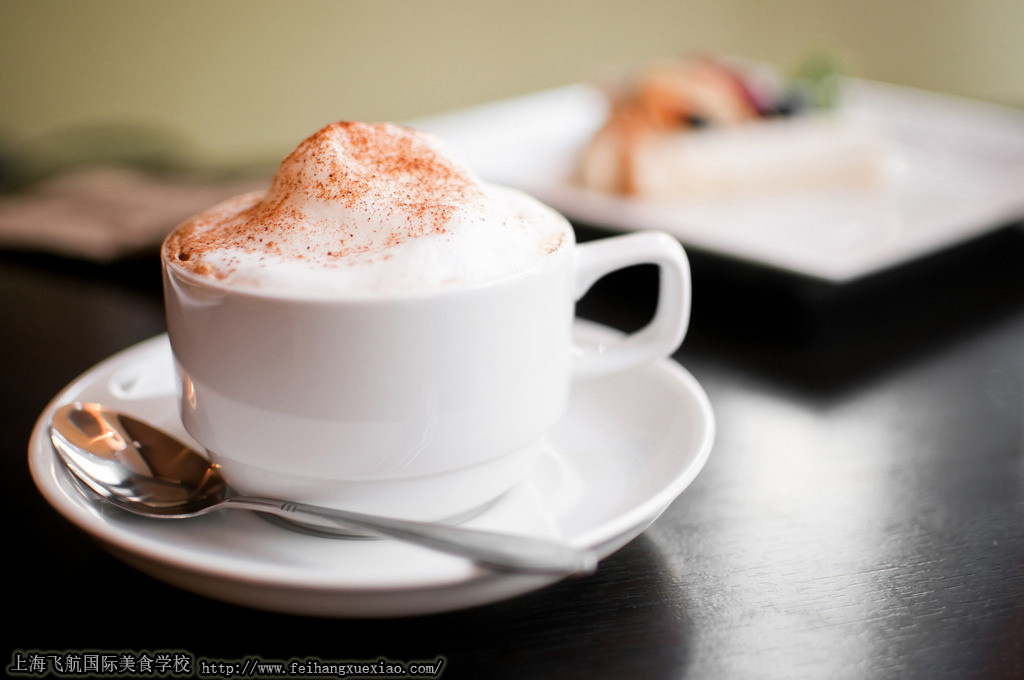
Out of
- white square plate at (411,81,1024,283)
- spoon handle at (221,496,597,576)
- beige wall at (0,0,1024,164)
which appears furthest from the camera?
beige wall at (0,0,1024,164)

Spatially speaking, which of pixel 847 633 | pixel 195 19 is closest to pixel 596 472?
pixel 847 633

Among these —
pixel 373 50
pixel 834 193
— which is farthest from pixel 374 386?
pixel 373 50

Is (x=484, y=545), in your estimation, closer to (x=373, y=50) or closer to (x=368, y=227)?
(x=368, y=227)

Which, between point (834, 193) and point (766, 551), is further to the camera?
point (834, 193)

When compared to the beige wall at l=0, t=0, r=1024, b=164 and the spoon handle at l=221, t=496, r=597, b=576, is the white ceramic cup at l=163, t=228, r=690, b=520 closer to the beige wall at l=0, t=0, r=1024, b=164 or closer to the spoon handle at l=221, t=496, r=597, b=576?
the spoon handle at l=221, t=496, r=597, b=576

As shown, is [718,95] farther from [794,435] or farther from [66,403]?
[66,403]

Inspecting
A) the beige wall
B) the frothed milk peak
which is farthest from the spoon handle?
the beige wall
